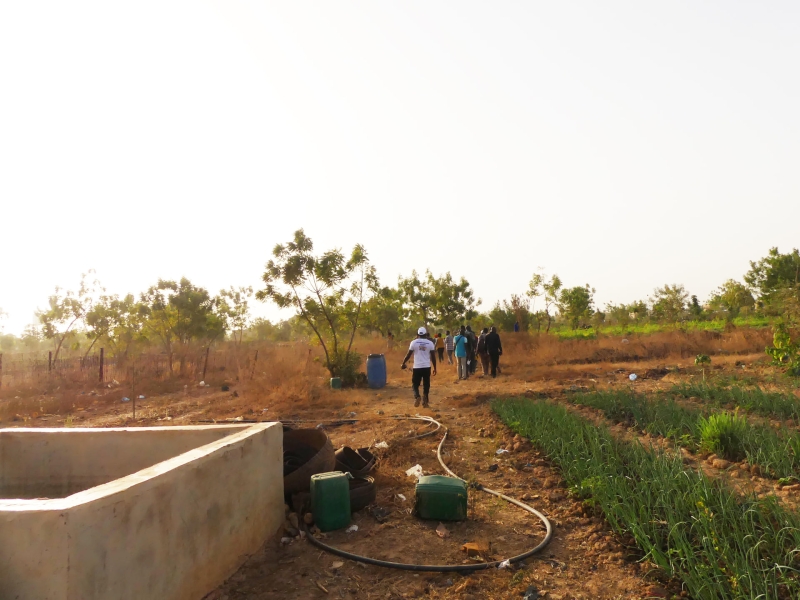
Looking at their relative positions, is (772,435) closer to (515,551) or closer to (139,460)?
(515,551)

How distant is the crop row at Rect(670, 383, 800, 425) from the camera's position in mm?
7914

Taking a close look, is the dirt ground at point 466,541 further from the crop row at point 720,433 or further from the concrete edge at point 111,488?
the crop row at point 720,433

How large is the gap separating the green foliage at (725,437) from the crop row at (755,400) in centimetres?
179

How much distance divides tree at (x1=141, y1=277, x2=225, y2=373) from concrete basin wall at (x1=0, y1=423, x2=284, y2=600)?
21.3 m

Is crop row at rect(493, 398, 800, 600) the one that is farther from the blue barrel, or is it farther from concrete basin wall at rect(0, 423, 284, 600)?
the blue barrel

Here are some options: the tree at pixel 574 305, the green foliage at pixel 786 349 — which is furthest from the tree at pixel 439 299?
the green foliage at pixel 786 349

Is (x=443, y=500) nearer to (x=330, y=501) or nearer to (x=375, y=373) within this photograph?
(x=330, y=501)

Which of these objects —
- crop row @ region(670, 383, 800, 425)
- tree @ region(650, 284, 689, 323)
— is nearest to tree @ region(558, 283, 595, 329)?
tree @ region(650, 284, 689, 323)

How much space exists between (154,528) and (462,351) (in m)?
13.3

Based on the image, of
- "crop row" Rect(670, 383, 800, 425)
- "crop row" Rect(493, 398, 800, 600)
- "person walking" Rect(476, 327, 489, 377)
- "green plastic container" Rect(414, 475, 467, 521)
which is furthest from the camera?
"person walking" Rect(476, 327, 489, 377)

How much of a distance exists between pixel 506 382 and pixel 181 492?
41.6 ft

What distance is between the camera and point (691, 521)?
3.89 meters

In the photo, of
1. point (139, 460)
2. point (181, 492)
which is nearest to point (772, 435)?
point (181, 492)

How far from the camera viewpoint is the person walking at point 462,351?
15.9 m
